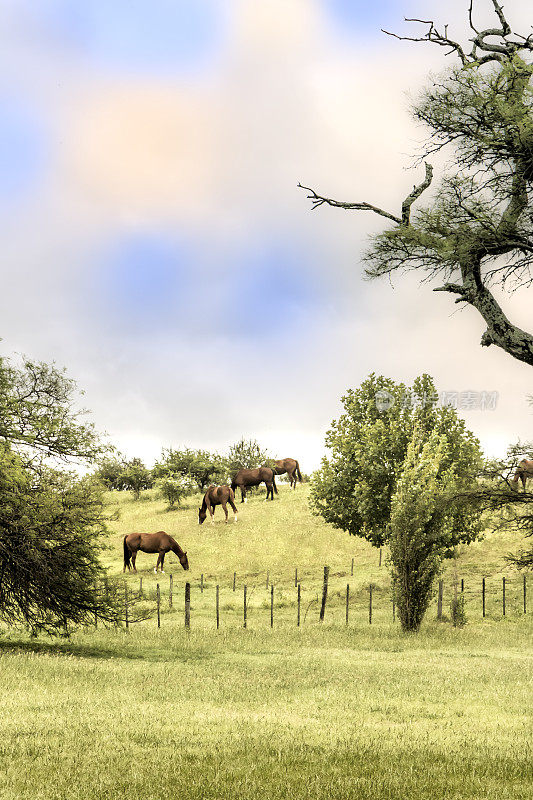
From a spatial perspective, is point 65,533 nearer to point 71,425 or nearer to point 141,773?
point 71,425

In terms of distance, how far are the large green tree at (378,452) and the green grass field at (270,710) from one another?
18.3 ft

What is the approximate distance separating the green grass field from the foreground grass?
0.04 m

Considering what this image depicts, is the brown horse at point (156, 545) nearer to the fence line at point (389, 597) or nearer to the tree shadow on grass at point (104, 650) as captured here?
the fence line at point (389, 597)

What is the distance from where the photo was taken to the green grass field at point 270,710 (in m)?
8.83

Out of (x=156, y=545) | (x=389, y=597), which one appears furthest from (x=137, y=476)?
(x=389, y=597)

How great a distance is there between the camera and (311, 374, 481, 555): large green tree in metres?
37.5

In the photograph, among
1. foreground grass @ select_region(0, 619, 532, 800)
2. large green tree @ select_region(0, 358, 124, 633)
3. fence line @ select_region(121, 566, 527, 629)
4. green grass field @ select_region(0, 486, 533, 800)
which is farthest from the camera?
fence line @ select_region(121, 566, 527, 629)

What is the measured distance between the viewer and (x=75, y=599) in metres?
22.0

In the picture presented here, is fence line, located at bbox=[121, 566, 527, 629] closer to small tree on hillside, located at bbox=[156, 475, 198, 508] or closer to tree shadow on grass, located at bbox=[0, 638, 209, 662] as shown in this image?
tree shadow on grass, located at bbox=[0, 638, 209, 662]

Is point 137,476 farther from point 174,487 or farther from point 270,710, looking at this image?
point 270,710

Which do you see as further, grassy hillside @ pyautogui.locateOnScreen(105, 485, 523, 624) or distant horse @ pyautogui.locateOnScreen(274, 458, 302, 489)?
distant horse @ pyautogui.locateOnScreen(274, 458, 302, 489)

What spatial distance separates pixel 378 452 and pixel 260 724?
87.7ft

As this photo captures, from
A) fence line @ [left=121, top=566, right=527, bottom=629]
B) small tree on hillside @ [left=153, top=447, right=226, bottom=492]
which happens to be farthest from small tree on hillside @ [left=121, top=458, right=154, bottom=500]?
fence line @ [left=121, top=566, right=527, bottom=629]

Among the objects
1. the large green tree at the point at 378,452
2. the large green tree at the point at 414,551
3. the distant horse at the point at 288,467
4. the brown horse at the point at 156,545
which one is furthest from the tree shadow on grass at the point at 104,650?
the distant horse at the point at 288,467
